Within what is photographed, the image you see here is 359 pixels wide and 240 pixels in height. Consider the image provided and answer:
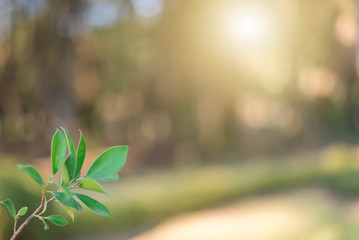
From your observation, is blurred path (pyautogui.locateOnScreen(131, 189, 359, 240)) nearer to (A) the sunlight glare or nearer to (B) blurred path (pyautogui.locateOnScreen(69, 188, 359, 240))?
(B) blurred path (pyautogui.locateOnScreen(69, 188, 359, 240))

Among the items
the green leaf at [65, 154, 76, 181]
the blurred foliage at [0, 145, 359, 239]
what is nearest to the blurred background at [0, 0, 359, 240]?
the blurred foliage at [0, 145, 359, 239]

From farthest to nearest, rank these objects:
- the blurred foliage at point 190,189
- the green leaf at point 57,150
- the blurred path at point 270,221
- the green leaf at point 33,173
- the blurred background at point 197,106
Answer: the blurred background at point 197,106
the blurred path at point 270,221
the blurred foliage at point 190,189
the green leaf at point 57,150
the green leaf at point 33,173

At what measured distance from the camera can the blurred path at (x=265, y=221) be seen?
18.0 ft

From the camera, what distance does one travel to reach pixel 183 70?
10445mm

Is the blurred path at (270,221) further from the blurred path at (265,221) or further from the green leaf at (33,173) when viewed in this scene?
the green leaf at (33,173)

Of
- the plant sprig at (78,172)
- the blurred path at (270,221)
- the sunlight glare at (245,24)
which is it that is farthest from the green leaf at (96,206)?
the sunlight glare at (245,24)

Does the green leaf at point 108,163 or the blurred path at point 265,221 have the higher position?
the blurred path at point 265,221

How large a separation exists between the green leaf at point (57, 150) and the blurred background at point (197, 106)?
2.98m

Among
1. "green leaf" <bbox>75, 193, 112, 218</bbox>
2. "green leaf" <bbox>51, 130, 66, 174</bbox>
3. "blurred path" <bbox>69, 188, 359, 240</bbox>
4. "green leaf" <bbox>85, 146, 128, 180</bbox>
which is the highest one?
"blurred path" <bbox>69, 188, 359, 240</bbox>

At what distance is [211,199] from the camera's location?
280 inches

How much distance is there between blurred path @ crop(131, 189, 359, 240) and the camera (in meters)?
5.48

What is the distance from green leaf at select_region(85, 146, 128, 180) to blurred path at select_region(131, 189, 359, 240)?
4861 mm

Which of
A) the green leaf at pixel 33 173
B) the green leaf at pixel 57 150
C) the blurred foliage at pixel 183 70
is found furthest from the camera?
the blurred foliage at pixel 183 70

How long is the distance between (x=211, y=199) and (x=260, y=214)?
875 millimetres
